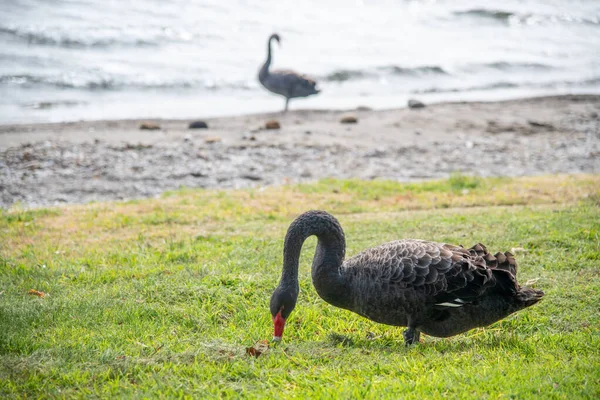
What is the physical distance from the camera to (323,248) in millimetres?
4840

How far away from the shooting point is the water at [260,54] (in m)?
18.3

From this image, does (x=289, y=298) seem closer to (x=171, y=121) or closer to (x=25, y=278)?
(x=25, y=278)

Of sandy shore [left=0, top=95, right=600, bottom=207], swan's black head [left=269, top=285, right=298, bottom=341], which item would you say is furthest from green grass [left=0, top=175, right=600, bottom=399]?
sandy shore [left=0, top=95, right=600, bottom=207]

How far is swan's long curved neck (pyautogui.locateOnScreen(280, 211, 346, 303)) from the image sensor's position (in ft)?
15.4

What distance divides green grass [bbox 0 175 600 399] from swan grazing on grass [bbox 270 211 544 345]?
210 mm

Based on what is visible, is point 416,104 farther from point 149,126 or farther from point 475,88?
point 149,126

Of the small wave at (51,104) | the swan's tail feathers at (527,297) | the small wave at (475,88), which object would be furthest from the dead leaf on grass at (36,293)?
the small wave at (475,88)

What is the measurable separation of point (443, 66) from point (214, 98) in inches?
368

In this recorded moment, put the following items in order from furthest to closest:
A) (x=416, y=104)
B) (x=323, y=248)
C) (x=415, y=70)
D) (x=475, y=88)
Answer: (x=415, y=70)
(x=475, y=88)
(x=416, y=104)
(x=323, y=248)

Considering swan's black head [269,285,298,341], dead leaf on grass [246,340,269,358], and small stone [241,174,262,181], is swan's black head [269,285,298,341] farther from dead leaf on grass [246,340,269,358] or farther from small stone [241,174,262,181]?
small stone [241,174,262,181]

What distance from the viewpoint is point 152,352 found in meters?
4.31

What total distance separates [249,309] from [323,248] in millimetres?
852

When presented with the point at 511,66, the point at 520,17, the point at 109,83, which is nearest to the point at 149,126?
the point at 109,83

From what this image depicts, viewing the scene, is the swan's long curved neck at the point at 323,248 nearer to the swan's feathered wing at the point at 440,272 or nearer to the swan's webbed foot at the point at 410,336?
the swan's feathered wing at the point at 440,272
